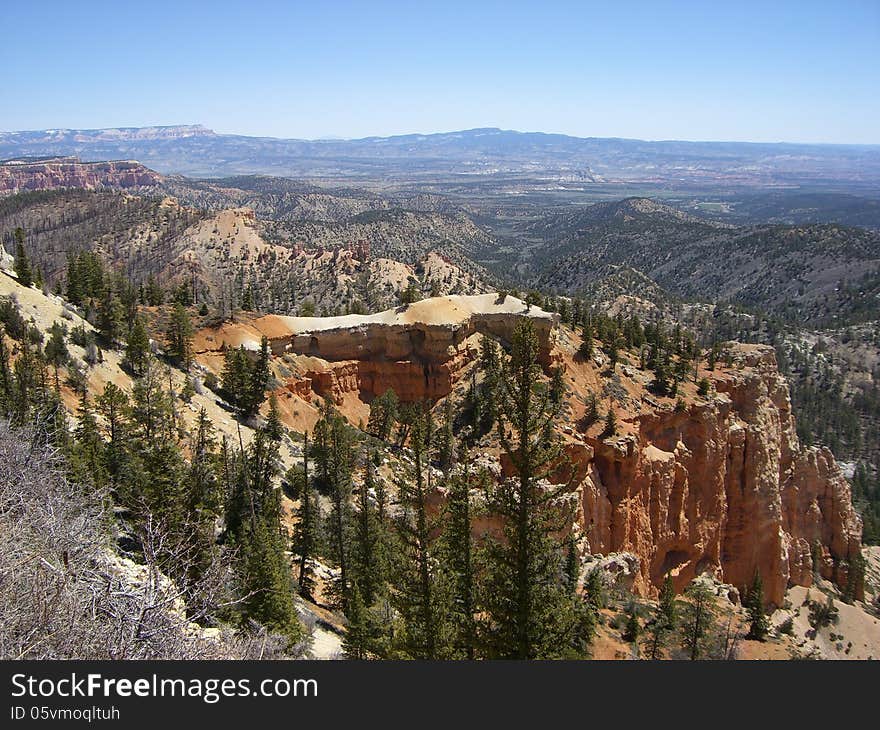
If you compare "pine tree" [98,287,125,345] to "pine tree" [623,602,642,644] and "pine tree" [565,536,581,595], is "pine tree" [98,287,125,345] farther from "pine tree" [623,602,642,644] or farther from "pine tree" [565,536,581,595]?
"pine tree" [623,602,642,644]

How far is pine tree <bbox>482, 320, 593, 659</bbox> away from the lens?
49.6ft

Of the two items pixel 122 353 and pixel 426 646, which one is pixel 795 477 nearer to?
pixel 426 646

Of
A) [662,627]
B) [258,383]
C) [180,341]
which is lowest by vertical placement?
[662,627]

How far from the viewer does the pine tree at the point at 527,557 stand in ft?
49.6

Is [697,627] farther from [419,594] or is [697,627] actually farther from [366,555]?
[419,594]

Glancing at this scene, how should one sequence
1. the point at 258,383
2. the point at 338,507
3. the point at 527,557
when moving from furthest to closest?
the point at 258,383
the point at 338,507
the point at 527,557

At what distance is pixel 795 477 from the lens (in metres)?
60.4

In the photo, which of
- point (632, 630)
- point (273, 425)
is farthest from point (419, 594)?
point (273, 425)

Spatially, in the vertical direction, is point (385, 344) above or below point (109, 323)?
below

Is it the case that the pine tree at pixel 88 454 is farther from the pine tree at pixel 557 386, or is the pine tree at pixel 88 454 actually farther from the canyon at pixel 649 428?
the pine tree at pixel 557 386

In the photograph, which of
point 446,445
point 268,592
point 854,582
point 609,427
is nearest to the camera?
point 268,592

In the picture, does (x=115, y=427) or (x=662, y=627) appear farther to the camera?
(x=662, y=627)

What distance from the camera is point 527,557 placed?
15445mm

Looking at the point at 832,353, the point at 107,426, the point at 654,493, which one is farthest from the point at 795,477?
the point at 832,353
